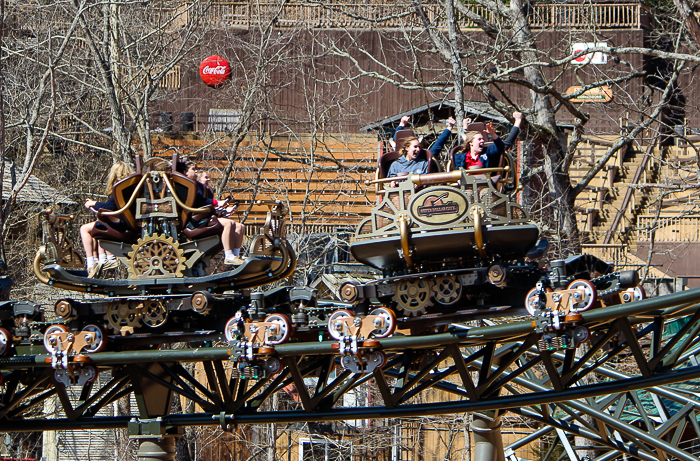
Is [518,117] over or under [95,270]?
over

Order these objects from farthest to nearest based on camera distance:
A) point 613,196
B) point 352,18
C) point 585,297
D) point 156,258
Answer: point 613,196, point 352,18, point 156,258, point 585,297

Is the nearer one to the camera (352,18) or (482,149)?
(482,149)

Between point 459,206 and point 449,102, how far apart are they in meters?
8.56

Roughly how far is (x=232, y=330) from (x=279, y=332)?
1.67 feet

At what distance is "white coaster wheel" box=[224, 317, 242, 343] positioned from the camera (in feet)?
→ 33.9

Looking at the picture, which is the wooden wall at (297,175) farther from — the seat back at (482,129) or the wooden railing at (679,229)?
the seat back at (482,129)

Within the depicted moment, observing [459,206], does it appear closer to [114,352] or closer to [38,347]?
[114,352]

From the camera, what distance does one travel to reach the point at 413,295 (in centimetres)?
1034

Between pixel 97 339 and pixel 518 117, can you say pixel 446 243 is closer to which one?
pixel 518 117

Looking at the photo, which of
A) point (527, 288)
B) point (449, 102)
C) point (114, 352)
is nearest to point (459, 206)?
point (527, 288)

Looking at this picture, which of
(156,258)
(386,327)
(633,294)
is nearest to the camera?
(633,294)

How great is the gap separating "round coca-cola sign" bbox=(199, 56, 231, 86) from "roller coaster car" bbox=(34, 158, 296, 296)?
15.5 meters

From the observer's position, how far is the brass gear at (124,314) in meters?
10.9

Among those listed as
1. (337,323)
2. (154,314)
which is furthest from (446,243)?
(154,314)
